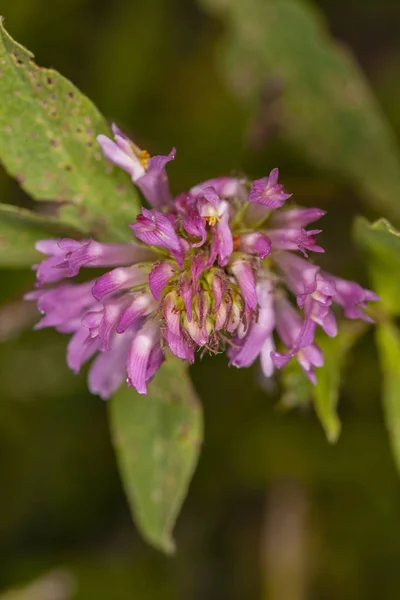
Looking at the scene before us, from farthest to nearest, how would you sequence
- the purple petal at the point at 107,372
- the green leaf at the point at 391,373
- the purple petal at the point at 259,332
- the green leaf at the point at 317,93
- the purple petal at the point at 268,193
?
the green leaf at the point at 317,93 → the green leaf at the point at 391,373 → the purple petal at the point at 107,372 → the purple petal at the point at 259,332 → the purple petal at the point at 268,193

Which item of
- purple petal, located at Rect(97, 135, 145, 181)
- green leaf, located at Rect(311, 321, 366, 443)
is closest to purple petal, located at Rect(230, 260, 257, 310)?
purple petal, located at Rect(97, 135, 145, 181)

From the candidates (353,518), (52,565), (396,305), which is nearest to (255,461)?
(353,518)

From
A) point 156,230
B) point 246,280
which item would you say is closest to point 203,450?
point 246,280

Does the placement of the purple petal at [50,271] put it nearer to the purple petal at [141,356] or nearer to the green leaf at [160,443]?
the purple petal at [141,356]

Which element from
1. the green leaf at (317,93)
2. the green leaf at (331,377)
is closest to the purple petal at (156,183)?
the green leaf at (331,377)

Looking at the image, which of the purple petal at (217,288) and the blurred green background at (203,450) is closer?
the purple petal at (217,288)

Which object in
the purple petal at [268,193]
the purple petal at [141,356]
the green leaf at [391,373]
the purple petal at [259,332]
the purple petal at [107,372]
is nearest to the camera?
the purple petal at [268,193]

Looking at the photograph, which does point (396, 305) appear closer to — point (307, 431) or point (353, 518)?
point (307, 431)
